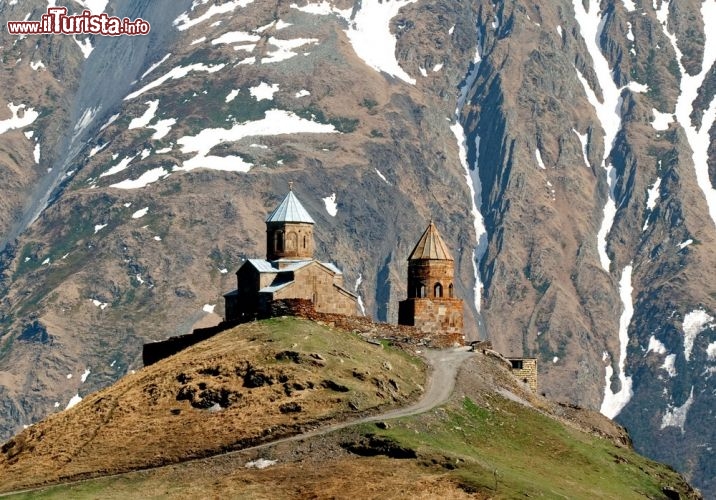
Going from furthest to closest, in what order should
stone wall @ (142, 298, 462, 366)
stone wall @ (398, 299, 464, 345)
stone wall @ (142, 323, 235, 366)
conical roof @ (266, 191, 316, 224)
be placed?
conical roof @ (266, 191, 316, 224)
stone wall @ (398, 299, 464, 345)
stone wall @ (142, 323, 235, 366)
stone wall @ (142, 298, 462, 366)

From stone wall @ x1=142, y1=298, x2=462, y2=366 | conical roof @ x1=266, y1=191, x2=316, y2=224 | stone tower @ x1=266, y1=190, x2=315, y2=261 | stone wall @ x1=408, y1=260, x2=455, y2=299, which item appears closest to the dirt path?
stone wall @ x1=142, y1=298, x2=462, y2=366

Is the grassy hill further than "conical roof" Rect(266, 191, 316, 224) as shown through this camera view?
No

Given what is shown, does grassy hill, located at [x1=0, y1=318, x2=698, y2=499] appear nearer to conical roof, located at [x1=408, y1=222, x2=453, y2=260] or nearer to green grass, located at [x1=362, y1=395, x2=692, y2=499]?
green grass, located at [x1=362, y1=395, x2=692, y2=499]

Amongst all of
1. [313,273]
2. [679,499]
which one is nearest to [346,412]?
[679,499]

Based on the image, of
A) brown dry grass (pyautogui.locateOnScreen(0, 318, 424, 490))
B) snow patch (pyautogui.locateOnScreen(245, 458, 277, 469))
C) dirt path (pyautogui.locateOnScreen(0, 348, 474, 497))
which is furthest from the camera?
brown dry grass (pyautogui.locateOnScreen(0, 318, 424, 490))

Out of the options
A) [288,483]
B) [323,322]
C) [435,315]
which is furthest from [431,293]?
[288,483]

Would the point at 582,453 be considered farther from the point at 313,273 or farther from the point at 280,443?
the point at 313,273

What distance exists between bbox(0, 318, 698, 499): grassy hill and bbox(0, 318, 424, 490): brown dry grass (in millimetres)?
118

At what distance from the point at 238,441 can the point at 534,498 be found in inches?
645

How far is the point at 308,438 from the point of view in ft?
303

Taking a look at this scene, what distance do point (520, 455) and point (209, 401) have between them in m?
16.6

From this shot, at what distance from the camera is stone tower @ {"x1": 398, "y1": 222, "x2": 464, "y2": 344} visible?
12644 centimetres

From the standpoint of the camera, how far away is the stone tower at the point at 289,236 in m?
131

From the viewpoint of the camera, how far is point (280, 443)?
9225cm
